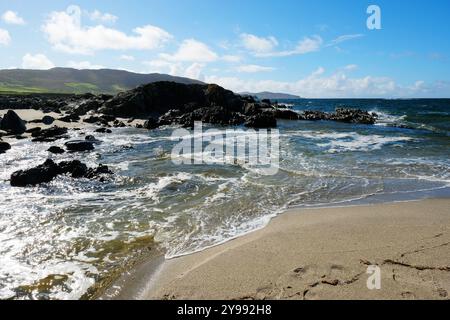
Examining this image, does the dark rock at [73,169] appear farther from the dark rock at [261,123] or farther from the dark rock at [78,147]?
the dark rock at [261,123]

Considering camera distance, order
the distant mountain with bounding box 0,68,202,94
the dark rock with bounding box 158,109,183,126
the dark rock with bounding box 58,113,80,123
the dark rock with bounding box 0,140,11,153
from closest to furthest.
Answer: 1. the dark rock with bounding box 0,140,11,153
2. the dark rock with bounding box 58,113,80,123
3. the dark rock with bounding box 158,109,183,126
4. the distant mountain with bounding box 0,68,202,94

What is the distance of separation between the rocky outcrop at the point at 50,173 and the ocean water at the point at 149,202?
0.49 m

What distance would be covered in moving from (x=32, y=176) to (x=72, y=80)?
560ft

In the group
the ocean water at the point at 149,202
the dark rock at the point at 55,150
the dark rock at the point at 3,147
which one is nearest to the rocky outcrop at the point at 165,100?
the dark rock at the point at 3,147

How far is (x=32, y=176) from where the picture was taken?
1329 centimetres

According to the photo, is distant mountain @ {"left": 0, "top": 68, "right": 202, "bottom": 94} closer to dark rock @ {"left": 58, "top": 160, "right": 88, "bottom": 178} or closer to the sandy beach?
dark rock @ {"left": 58, "top": 160, "right": 88, "bottom": 178}

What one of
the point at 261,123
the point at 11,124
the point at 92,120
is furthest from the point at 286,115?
the point at 11,124

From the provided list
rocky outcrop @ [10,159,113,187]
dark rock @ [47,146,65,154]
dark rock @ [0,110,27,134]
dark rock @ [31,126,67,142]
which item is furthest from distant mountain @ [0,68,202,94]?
rocky outcrop @ [10,159,113,187]

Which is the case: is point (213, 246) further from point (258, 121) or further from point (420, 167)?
point (258, 121)

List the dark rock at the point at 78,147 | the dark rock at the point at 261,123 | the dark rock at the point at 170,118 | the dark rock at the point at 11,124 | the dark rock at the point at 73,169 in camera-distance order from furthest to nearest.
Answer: the dark rock at the point at 170,118, the dark rock at the point at 261,123, the dark rock at the point at 11,124, the dark rock at the point at 78,147, the dark rock at the point at 73,169

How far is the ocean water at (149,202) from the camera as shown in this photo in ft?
22.6

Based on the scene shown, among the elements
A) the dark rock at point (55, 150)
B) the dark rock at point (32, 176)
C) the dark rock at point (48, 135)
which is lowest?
the dark rock at point (32, 176)

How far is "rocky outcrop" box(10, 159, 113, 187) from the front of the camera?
1314 centimetres

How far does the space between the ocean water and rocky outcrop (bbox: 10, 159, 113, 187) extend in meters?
0.49
